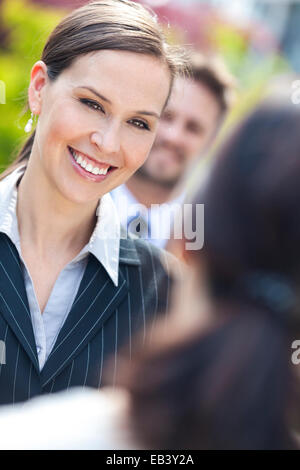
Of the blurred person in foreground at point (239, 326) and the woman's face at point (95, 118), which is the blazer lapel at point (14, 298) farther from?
the blurred person in foreground at point (239, 326)

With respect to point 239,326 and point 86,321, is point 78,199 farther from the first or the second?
point 239,326

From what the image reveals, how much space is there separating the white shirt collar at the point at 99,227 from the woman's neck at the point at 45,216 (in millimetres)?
33

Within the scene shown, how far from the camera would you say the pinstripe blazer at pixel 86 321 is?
1871 mm

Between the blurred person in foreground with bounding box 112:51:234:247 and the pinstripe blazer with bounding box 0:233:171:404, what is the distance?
103 cm

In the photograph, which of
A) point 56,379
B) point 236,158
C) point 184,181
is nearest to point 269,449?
point 236,158

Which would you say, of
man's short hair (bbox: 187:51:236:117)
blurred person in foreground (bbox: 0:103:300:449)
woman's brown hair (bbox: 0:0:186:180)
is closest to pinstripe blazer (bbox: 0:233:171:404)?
woman's brown hair (bbox: 0:0:186:180)

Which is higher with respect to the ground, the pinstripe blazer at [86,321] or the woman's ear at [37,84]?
the woman's ear at [37,84]

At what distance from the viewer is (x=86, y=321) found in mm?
1996

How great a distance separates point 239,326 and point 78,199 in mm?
1153

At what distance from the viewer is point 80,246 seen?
2164 mm

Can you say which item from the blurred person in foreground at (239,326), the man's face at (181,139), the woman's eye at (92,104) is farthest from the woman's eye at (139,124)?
the man's face at (181,139)

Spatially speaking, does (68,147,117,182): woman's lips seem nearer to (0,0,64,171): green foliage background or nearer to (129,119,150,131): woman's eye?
(129,119,150,131): woman's eye

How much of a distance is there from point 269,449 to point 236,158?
0.44m

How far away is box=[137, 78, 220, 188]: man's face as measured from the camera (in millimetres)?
3342
